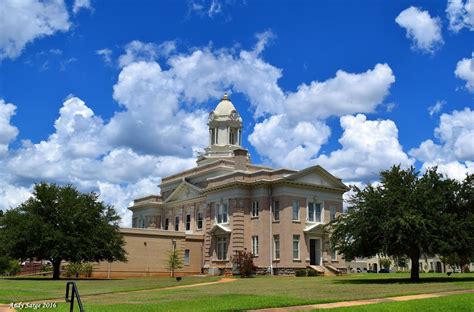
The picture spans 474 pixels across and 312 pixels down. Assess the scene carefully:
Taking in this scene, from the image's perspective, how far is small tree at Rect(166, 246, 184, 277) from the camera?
55.1 m

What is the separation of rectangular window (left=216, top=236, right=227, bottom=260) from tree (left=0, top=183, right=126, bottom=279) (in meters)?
10.7

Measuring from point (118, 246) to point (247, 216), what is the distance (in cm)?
1255

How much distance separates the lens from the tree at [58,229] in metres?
45.5

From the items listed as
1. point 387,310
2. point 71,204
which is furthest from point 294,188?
point 387,310

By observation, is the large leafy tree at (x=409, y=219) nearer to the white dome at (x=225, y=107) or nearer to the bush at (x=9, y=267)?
the white dome at (x=225, y=107)

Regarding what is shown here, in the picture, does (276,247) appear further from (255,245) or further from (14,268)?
(14,268)

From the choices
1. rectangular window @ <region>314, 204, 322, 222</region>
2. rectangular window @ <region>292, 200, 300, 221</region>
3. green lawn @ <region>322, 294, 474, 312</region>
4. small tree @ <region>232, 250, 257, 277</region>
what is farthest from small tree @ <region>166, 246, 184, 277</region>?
green lawn @ <region>322, 294, 474, 312</region>

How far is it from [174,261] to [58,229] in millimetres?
12647

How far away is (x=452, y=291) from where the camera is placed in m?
24.2

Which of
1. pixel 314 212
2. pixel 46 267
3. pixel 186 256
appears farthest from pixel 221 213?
pixel 46 267

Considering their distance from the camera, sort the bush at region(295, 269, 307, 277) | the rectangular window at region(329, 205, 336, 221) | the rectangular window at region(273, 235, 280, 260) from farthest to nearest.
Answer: the rectangular window at region(329, 205, 336, 221) → the rectangular window at region(273, 235, 280, 260) → the bush at region(295, 269, 307, 277)

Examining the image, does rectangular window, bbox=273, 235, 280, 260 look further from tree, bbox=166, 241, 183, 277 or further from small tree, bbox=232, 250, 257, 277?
tree, bbox=166, 241, 183, 277

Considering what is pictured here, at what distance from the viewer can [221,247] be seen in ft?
185

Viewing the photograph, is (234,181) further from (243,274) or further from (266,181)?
(243,274)
